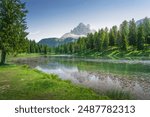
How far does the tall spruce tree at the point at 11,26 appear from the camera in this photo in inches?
1674

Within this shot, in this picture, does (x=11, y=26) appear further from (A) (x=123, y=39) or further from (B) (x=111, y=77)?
(A) (x=123, y=39)

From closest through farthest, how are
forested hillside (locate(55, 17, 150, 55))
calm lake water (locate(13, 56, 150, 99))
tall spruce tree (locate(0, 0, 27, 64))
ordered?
1. calm lake water (locate(13, 56, 150, 99))
2. tall spruce tree (locate(0, 0, 27, 64))
3. forested hillside (locate(55, 17, 150, 55))

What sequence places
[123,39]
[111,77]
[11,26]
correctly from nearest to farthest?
1. [111,77]
2. [11,26]
3. [123,39]

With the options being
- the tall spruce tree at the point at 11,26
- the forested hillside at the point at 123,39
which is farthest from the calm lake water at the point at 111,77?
the forested hillside at the point at 123,39

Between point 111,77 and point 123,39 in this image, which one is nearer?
→ point 111,77

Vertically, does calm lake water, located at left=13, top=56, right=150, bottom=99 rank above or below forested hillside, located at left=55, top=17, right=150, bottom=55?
below

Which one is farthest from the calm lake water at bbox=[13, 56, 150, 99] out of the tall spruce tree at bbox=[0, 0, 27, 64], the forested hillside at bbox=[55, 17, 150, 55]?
the forested hillside at bbox=[55, 17, 150, 55]

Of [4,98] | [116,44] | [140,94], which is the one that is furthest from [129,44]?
[4,98]

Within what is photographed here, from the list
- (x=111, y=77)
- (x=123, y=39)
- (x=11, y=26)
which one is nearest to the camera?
(x=111, y=77)

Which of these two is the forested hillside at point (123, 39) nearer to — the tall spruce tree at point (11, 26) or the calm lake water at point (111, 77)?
the calm lake water at point (111, 77)

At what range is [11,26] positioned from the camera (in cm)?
4322

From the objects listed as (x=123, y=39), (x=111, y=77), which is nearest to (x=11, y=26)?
(x=111, y=77)

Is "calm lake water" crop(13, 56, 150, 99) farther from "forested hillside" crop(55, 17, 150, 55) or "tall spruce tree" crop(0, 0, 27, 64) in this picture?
"forested hillside" crop(55, 17, 150, 55)

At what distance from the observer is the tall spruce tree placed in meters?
42.5
